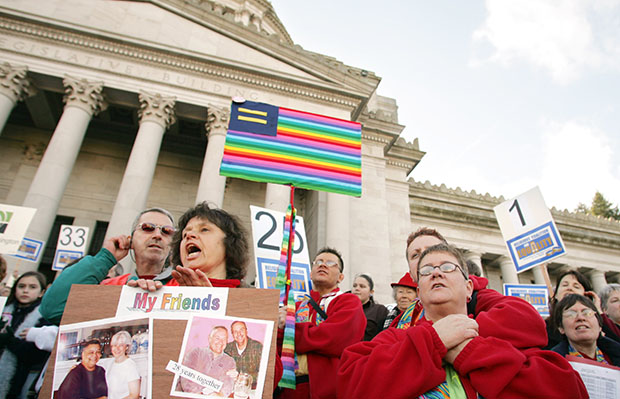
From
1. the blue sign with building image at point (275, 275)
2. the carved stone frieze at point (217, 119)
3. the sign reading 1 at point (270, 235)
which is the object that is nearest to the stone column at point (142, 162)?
the carved stone frieze at point (217, 119)

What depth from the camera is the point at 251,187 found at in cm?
1661

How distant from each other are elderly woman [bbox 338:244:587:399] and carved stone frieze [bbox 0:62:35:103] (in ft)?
Result: 51.1

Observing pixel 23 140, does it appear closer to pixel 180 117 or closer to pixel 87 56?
pixel 87 56

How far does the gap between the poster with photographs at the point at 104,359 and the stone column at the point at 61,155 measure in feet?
36.6

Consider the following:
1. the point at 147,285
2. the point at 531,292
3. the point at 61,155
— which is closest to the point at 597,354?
the point at 147,285

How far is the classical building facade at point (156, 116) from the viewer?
41.6 feet

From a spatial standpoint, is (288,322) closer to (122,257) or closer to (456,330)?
(456,330)

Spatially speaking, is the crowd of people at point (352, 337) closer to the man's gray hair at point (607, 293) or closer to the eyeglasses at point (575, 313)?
the eyeglasses at point (575, 313)

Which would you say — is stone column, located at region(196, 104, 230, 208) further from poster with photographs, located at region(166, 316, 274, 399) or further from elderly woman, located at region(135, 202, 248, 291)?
poster with photographs, located at region(166, 316, 274, 399)

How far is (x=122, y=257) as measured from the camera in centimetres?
336

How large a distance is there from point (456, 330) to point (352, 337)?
1.41 meters

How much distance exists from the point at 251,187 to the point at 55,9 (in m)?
10.2

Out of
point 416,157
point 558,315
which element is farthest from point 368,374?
point 416,157

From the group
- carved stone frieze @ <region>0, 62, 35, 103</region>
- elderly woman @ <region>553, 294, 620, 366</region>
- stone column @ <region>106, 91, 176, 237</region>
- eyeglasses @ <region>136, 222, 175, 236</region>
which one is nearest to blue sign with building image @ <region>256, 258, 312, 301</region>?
Answer: eyeglasses @ <region>136, 222, 175, 236</region>
